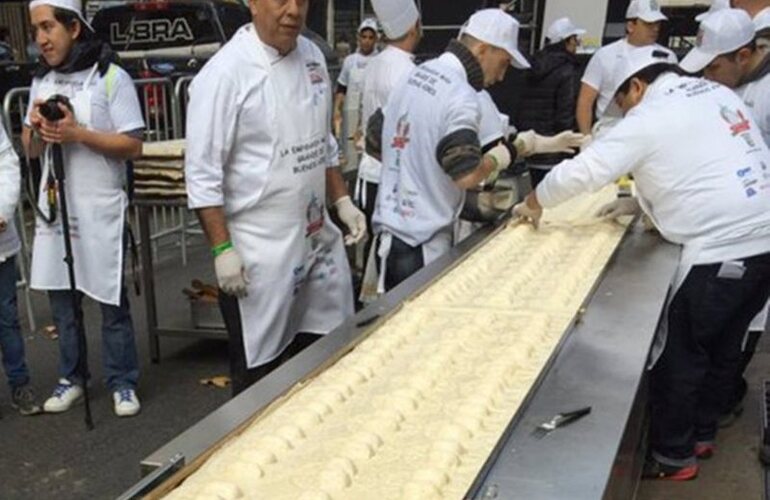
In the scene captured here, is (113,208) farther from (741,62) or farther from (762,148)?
(741,62)

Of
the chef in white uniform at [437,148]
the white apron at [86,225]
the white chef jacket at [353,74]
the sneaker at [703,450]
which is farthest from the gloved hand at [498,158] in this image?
the white chef jacket at [353,74]

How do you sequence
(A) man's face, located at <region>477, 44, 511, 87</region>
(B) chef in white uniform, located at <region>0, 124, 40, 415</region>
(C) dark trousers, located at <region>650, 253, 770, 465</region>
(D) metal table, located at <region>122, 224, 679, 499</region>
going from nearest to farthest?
1. (D) metal table, located at <region>122, 224, 679, 499</region>
2. (C) dark trousers, located at <region>650, 253, 770, 465</region>
3. (A) man's face, located at <region>477, 44, 511, 87</region>
4. (B) chef in white uniform, located at <region>0, 124, 40, 415</region>

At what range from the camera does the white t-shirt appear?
3.60m

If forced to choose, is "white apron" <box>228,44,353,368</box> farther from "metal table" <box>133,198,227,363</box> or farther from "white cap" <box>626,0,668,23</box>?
"white cap" <box>626,0,668,23</box>

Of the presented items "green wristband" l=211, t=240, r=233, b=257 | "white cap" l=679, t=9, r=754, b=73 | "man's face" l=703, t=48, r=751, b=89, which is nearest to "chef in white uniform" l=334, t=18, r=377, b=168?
"man's face" l=703, t=48, r=751, b=89

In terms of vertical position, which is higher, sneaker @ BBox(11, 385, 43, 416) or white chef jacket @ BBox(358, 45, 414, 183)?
white chef jacket @ BBox(358, 45, 414, 183)

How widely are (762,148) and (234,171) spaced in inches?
75.7

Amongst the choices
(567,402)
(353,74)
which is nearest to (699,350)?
(567,402)

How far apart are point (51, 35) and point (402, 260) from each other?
5.80 ft

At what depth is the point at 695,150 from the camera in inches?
104

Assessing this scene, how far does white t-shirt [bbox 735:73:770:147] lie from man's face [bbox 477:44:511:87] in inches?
53.7

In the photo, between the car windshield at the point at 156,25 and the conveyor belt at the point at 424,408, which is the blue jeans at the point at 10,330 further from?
the car windshield at the point at 156,25

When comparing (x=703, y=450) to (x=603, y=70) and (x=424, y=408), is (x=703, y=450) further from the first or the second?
(x=603, y=70)

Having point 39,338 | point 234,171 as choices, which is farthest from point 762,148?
point 39,338
